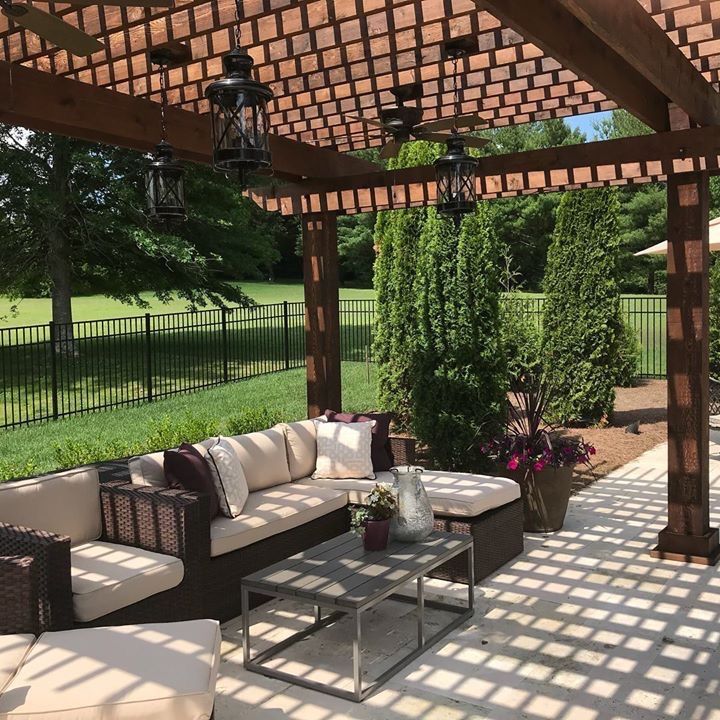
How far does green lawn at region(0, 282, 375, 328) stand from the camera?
943 inches

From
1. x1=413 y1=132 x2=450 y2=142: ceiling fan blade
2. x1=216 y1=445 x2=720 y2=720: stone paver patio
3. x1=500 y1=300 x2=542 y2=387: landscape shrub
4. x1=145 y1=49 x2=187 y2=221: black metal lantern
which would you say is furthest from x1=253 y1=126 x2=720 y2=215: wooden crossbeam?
x1=500 y1=300 x2=542 y2=387: landscape shrub

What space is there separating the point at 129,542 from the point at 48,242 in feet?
37.2

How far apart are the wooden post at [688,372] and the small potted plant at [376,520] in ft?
6.90

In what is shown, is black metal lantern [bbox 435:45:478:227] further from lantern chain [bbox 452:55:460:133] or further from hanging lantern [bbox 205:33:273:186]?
hanging lantern [bbox 205:33:273:186]

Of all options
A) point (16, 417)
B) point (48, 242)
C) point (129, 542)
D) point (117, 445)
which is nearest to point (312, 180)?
point (117, 445)

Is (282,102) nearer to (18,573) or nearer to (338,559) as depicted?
(338,559)

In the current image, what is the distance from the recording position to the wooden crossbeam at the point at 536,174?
15.7 ft

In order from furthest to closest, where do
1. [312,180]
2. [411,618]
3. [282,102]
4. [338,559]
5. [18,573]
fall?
1. [312,180]
2. [282,102]
3. [411,618]
4. [338,559]
5. [18,573]

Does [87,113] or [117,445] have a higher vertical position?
[87,113]

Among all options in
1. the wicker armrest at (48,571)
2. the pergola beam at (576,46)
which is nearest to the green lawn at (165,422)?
the wicker armrest at (48,571)

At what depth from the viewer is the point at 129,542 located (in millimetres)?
4074

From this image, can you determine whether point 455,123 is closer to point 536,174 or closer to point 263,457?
point 536,174

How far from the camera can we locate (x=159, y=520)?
397cm

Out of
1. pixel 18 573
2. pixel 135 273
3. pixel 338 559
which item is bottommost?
pixel 338 559
